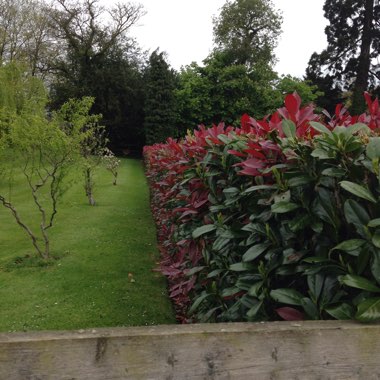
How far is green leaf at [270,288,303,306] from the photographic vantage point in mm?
1518

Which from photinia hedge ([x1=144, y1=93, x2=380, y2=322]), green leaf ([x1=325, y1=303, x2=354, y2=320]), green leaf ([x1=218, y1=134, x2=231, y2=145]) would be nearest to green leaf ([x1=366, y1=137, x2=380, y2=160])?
photinia hedge ([x1=144, y1=93, x2=380, y2=322])

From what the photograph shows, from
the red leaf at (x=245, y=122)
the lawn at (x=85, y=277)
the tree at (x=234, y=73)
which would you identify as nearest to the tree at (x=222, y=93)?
the tree at (x=234, y=73)

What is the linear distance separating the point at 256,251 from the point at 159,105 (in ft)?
98.6

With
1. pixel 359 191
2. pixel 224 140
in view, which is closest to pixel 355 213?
pixel 359 191

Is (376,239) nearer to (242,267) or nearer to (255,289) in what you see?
(255,289)

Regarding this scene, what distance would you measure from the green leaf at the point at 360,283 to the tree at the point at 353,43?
3004 centimetres

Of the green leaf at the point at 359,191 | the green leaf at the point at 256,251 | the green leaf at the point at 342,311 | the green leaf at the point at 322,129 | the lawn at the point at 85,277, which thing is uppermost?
the green leaf at the point at 322,129

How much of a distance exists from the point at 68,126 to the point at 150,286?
4055 millimetres

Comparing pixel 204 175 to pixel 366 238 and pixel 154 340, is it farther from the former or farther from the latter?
pixel 154 340

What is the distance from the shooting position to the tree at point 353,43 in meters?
29.8

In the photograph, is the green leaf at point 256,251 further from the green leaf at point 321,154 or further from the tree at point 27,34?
the tree at point 27,34

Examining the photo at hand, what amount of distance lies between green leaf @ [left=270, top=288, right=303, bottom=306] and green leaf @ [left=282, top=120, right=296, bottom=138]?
730 mm

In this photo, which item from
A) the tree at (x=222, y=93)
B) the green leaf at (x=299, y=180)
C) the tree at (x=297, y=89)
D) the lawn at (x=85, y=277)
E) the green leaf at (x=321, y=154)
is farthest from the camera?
the tree at (x=222, y=93)

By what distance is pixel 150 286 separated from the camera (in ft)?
16.8
